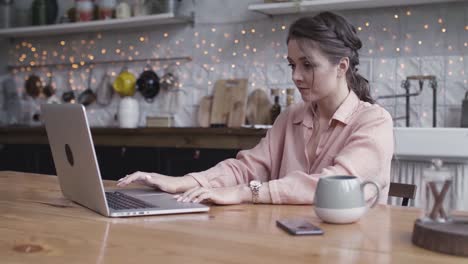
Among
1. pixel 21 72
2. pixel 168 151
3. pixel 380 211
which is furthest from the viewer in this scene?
pixel 21 72

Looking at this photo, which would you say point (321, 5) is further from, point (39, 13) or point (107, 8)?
point (39, 13)

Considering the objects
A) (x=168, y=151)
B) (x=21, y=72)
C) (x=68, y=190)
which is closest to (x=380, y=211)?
(x=68, y=190)

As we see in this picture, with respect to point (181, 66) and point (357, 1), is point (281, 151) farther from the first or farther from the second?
point (181, 66)

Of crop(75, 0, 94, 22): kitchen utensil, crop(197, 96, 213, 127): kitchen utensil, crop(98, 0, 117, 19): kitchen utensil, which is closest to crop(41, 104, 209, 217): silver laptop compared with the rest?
crop(197, 96, 213, 127): kitchen utensil

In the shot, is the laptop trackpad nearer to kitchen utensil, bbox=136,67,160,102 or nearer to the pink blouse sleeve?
the pink blouse sleeve

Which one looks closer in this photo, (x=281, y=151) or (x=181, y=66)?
(x=281, y=151)

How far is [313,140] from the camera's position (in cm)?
196

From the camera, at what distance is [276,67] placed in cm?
402

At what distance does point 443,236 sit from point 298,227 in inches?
11.0

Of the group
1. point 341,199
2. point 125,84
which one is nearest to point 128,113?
point 125,84

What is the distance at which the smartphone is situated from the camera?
1.14 metres

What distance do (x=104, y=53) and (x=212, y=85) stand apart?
1015mm

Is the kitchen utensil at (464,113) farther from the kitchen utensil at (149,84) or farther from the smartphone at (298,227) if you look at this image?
the smartphone at (298,227)

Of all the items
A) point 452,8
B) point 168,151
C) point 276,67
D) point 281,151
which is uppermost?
point 452,8
